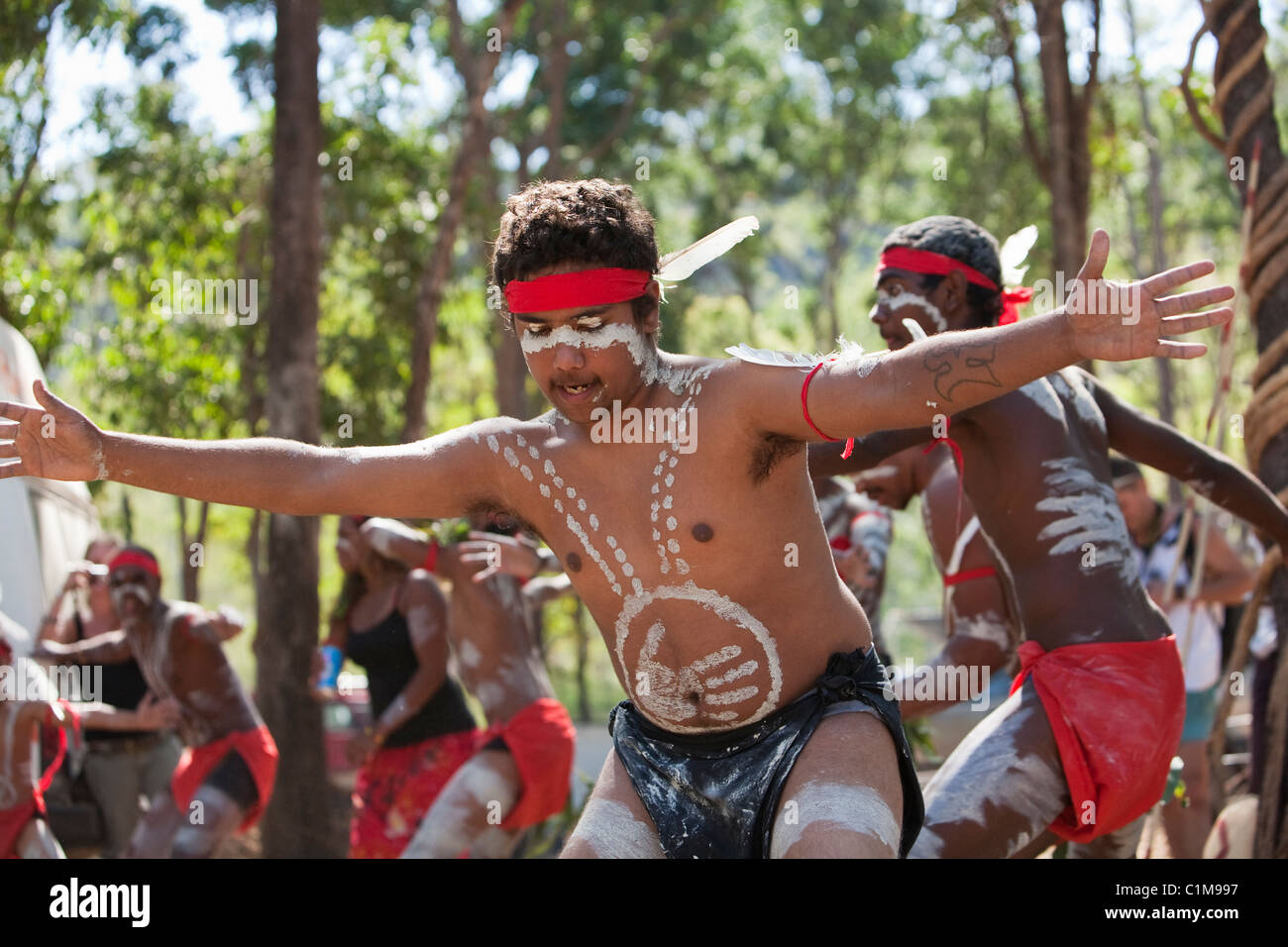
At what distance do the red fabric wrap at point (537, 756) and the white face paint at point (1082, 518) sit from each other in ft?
9.89

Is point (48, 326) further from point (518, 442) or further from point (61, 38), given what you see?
point (518, 442)

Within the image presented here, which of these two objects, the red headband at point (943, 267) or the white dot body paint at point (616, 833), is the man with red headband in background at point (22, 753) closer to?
the white dot body paint at point (616, 833)

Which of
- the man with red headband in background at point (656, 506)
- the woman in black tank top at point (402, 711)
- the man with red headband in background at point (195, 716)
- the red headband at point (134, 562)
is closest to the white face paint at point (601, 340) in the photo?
the man with red headband in background at point (656, 506)

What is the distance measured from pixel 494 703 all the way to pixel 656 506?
3413mm

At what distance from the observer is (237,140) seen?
12531 mm

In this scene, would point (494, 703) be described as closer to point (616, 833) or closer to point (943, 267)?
point (943, 267)

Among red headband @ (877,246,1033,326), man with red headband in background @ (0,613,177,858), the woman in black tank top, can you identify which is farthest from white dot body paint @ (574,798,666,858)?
the woman in black tank top

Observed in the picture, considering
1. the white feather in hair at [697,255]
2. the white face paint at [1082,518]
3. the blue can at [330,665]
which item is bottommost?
the blue can at [330,665]

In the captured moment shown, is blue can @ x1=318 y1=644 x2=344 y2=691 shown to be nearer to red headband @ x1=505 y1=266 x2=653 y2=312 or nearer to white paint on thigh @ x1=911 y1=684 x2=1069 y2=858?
white paint on thigh @ x1=911 y1=684 x2=1069 y2=858

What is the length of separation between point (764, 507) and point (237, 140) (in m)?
10.9

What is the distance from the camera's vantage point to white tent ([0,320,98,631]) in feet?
27.6

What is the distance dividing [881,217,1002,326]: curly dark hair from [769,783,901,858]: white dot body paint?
1.81 meters

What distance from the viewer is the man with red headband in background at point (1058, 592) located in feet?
11.0
